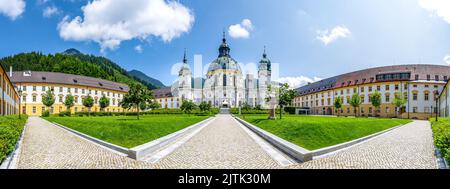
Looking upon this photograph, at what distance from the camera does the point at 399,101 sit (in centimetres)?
4769

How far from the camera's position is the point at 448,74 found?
53.2 m

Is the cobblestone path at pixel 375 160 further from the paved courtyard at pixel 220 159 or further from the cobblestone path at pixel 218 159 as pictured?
the cobblestone path at pixel 218 159

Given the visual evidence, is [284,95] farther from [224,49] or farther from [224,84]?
[224,49]

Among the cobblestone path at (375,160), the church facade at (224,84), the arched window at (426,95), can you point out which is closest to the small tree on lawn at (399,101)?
the arched window at (426,95)

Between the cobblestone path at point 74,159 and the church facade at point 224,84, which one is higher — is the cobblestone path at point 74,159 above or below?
below

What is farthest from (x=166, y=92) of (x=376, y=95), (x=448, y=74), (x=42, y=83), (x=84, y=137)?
(x=84, y=137)

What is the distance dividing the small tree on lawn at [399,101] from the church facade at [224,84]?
4751 centimetres

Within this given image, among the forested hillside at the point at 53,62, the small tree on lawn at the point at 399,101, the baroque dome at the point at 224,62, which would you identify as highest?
the baroque dome at the point at 224,62

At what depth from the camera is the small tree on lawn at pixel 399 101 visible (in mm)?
47881

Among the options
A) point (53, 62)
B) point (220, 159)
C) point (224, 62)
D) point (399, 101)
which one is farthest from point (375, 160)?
point (224, 62)

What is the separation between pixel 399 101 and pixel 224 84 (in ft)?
197

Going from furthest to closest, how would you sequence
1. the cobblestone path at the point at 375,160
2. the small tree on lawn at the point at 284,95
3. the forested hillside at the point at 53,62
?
the forested hillside at the point at 53,62 < the small tree on lawn at the point at 284,95 < the cobblestone path at the point at 375,160

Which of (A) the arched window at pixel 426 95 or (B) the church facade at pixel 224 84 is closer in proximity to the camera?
(A) the arched window at pixel 426 95
